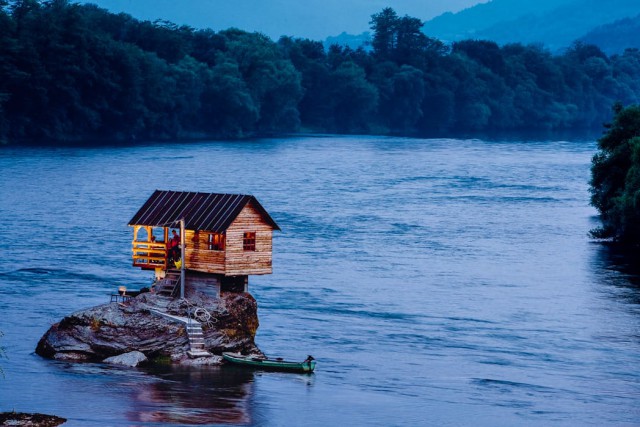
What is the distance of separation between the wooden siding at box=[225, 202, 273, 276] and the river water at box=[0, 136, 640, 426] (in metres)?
4.47

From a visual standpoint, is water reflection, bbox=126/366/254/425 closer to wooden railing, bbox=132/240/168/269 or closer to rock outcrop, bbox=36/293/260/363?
rock outcrop, bbox=36/293/260/363

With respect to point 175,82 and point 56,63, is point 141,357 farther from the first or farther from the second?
point 175,82

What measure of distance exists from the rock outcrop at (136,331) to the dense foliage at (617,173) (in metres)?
47.2

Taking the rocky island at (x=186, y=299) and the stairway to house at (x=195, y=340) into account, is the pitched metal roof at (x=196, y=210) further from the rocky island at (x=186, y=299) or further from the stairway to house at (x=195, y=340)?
the stairway to house at (x=195, y=340)

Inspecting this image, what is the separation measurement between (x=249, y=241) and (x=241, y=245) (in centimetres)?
56

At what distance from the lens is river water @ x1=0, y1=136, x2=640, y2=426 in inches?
1929

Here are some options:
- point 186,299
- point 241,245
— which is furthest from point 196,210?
point 186,299

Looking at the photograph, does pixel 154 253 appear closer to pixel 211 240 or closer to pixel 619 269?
pixel 211 240

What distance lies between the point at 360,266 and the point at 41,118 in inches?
4010

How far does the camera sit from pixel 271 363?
52.9 m

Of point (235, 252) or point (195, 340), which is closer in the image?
point (195, 340)

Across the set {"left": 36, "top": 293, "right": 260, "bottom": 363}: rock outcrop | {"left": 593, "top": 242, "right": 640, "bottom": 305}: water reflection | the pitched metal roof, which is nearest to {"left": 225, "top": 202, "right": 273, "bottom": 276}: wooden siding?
the pitched metal roof

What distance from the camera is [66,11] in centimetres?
18375

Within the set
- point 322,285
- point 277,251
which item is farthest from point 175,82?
point 322,285
